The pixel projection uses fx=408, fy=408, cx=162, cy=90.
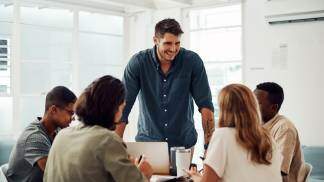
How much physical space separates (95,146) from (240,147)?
0.67m

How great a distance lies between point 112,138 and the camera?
1.47m

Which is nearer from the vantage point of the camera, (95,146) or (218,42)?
(95,146)

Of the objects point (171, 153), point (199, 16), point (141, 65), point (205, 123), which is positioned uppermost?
point (199, 16)

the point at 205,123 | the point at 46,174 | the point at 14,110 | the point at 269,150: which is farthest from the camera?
the point at 14,110

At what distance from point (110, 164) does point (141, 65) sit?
128 centimetres

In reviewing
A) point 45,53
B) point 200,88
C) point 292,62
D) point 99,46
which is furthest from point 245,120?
point 99,46

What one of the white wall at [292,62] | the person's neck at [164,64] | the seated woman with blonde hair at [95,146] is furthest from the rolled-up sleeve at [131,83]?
the white wall at [292,62]

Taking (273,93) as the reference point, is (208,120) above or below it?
below

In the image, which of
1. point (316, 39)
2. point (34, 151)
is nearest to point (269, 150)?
point (34, 151)

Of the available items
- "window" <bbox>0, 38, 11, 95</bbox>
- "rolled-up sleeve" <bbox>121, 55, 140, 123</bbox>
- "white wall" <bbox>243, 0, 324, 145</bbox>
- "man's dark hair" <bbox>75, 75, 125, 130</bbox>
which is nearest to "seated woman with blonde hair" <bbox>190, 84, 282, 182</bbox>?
"man's dark hair" <bbox>75, 75, 125, 130</bbox>

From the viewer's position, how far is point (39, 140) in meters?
1.97

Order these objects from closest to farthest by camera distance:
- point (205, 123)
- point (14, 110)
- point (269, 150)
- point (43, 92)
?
point (269, 150) → point (205, 123) → point (14, 110) → point (43, 92)

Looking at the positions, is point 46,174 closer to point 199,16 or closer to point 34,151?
point 34,151

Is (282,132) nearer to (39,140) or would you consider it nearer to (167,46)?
(167,46)
